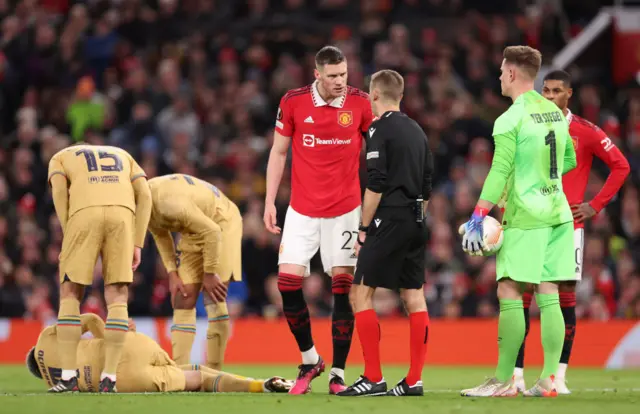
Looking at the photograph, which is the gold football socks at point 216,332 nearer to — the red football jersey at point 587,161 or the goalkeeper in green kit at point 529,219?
the goalkeeper in green kit at point 529,219

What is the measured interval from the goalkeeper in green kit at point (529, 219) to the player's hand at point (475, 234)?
0.04 ft

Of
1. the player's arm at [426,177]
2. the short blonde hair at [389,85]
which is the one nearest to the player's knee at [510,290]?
the player's arm at [426,177]

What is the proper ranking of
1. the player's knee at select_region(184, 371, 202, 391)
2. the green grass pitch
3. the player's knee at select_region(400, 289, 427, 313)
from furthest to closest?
the player's knee at select_region(184, 371, 202, 391) < the player's knee at select_region(400, 289, 427, 313) < the green grass pitch

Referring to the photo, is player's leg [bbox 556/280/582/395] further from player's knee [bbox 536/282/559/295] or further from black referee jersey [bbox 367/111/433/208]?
black referee jersey [bbox 367/111/433/208]

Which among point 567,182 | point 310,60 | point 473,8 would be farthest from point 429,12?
point 567,182

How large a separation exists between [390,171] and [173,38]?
11593 millimetres

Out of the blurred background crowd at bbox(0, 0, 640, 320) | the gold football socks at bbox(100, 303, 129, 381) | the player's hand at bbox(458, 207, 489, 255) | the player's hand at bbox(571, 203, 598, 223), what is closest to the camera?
the player's hand at bbox(458, 207, 489, 255)

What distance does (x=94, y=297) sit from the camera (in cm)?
1677

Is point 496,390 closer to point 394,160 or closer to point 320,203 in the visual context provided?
point 394,160

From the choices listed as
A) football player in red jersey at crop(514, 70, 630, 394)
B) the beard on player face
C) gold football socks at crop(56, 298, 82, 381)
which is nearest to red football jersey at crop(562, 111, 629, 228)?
football player in red jersey at crop(514, 70, 630, 394)

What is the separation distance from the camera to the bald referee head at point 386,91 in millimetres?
9750

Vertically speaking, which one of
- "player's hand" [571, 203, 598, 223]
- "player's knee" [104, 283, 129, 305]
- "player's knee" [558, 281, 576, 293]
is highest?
"player's hand" [571, 203, 598, 223]

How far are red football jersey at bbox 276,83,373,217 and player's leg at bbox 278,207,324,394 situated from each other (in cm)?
12

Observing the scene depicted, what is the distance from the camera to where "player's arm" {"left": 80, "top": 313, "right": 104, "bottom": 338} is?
1062 centimetres
